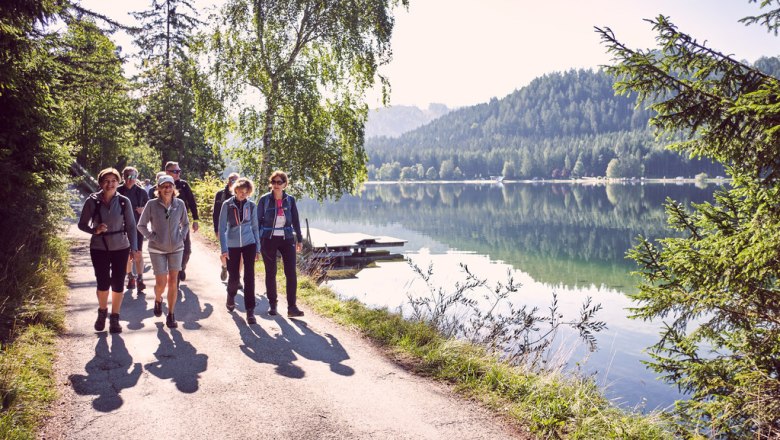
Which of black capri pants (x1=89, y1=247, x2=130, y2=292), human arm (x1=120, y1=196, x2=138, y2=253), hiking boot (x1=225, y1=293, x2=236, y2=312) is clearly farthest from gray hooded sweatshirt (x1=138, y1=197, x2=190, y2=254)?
hiking boot (x1=225, y1=293, x2=236, y2=312)

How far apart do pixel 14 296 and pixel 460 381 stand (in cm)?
631

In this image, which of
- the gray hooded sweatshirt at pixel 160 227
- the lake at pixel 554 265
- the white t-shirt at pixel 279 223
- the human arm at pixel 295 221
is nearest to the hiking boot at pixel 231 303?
the white t-shirt at pixel 279 223

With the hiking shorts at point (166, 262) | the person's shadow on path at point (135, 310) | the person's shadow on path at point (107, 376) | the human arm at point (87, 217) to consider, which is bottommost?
the person's shadow on path at point (135, 310)

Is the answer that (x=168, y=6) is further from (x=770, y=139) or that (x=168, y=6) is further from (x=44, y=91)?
(x=770, y=139)

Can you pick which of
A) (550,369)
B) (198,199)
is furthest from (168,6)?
(550,369)

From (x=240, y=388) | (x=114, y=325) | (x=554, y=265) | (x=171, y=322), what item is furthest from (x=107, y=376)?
(x=554, y=265)

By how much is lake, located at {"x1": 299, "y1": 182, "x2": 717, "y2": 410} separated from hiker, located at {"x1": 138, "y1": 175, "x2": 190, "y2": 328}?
4.50 m

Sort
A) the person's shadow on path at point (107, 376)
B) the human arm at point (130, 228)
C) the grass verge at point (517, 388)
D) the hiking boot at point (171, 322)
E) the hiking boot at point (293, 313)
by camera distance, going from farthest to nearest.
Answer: the hiking boot at point (293, 313) → the hiking boot at point (171, 322) → the human arm at point (130, 228) → the person's shadow on path at point (107, 376) → the grass verge at point (517, 388)

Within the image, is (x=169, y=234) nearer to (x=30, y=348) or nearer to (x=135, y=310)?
(x=135, y=310)

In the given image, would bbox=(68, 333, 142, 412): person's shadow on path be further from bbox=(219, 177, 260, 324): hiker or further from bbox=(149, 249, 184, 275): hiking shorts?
bbox=(219, 177, 260, 324): hiker

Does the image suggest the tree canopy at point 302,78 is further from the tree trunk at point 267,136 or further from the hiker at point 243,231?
the hiker at point 243,231

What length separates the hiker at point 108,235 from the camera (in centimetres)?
682

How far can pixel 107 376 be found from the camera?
5535mm

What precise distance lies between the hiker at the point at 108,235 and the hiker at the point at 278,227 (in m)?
1.86
